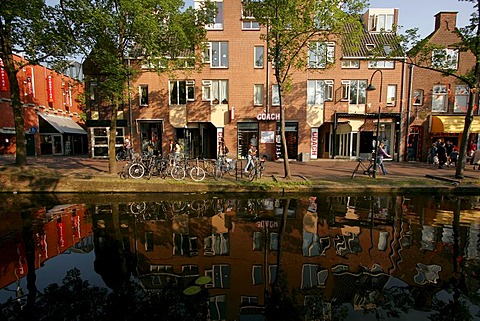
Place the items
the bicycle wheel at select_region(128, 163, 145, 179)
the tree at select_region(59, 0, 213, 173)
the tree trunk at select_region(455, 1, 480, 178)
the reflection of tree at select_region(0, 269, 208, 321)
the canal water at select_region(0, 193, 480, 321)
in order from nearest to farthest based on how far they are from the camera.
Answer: the reflection of tree at select_region(0, 269, 208, 321) < the canal water at select_region(0, 193, 480, 321) < the tree at select_region(59, 0, 213, 173) < the tree trunk at select_region(455, 1, 480, 178) < the bicycle wheel at select_region(128, 163, 145, 179)

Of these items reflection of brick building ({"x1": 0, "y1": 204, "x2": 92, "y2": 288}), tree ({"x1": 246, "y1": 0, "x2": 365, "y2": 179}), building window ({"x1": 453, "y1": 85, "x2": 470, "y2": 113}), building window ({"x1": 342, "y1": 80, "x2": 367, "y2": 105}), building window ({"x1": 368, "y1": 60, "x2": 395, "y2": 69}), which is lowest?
reflection of brick building ({"x1": 0, "y1": 204, "x2": 92, "y2": 288})

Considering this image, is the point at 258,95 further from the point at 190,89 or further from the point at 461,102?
the point at 461,102

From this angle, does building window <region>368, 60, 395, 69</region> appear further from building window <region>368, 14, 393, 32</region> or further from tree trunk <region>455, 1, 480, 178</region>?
tree trunk <region>455, 1, 480, 178</region>

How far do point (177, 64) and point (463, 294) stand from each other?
42.7 feet

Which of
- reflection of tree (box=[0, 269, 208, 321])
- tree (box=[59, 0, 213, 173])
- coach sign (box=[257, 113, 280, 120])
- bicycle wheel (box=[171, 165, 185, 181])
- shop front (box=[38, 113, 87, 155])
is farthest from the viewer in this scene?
shop front (box=[38, 113, 87, 155])

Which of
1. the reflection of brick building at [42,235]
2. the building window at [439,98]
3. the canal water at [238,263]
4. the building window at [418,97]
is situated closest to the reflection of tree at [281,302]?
the canal water at [238,263]

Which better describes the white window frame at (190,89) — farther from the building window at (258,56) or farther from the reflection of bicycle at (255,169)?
the reflection of bicycle at (255,169)

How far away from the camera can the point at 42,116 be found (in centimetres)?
2706

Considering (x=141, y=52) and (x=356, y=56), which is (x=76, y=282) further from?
(x=356, y=56)

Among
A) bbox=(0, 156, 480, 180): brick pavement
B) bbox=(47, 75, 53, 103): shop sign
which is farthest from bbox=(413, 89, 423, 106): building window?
bbox=(47, 75, 53, 103): shop sign

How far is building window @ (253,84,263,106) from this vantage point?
70.3ft

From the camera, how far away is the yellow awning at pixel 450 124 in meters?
20.7

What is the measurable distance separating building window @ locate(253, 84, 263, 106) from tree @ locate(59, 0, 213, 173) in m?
9.41

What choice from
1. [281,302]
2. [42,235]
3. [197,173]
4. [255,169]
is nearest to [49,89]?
[197,173]
